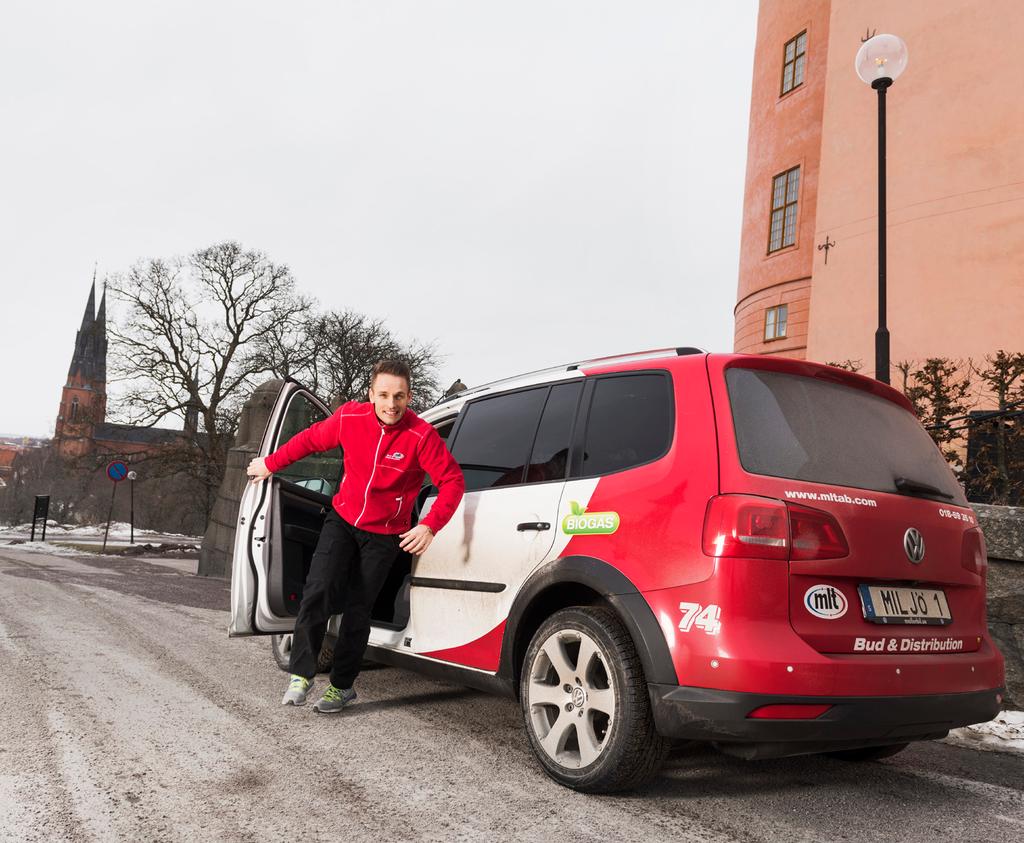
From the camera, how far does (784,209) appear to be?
24.5 m

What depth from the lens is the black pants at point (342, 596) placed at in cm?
436

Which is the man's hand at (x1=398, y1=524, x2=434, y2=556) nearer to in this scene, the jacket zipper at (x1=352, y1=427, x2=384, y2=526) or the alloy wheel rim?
the jacket zipper at (x1=352, y1=427, x2=384, y2=526)

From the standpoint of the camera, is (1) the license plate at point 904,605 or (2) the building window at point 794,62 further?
(2) the building window at point 794,62

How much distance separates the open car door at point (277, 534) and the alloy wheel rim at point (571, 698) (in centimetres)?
185

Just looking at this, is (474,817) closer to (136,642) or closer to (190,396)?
(136,642)

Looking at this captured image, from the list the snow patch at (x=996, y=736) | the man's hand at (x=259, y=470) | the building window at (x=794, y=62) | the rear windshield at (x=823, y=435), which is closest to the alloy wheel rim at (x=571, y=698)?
the rear windshield at (x=823, y=435)

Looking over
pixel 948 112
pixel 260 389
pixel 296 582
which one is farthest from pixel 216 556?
pixel 948 112

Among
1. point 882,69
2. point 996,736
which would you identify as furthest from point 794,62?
point 996,736

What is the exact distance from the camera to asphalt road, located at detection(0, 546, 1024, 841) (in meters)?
2.80

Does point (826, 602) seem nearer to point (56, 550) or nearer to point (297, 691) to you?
point (297, 691)

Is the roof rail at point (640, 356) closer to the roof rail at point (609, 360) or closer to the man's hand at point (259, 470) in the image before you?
the roof rail at point (609, 360)

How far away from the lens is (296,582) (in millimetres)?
5086

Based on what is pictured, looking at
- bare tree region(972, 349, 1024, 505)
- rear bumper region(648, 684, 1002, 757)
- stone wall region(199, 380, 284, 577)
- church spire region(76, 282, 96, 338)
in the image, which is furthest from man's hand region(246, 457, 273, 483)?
church spire region(76, 282, 96, 338)

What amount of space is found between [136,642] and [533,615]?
4.01m
